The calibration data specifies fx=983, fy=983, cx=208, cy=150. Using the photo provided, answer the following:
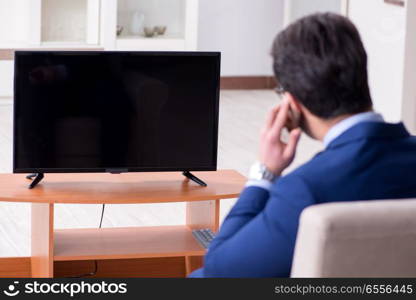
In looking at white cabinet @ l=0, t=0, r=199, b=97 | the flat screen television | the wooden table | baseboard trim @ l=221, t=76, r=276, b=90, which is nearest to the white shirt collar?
the wooden table

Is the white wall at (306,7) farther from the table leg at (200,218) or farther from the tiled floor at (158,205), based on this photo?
the table leg at (200,218)

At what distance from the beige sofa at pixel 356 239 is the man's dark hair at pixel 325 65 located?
9.1 inches

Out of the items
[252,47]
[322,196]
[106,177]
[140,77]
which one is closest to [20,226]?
[106,177]

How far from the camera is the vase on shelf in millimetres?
8469

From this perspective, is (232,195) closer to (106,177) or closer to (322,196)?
(106,177)

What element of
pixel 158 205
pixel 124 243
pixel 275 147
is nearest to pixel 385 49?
pixel 158 205

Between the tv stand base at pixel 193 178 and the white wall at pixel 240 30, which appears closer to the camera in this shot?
the tv stand base at pixel 193 178

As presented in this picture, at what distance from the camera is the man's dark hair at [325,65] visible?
6.67 feet

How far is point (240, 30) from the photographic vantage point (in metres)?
9.16

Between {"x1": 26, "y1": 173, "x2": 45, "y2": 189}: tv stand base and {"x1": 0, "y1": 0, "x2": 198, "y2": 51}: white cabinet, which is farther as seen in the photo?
{"x1": 0, "y1": 0, "x2": 198, "y2": 51}: white cabinet

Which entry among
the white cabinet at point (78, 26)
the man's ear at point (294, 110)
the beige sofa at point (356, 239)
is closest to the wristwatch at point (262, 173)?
the man's ear at point (294, 110)

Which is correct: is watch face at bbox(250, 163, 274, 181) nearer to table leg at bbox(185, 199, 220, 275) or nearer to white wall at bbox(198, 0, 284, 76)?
table leg at bbox(185, 199, 220, 275)

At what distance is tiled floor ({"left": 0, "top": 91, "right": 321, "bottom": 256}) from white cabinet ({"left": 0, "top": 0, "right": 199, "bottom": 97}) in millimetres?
546

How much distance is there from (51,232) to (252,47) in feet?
20.1
